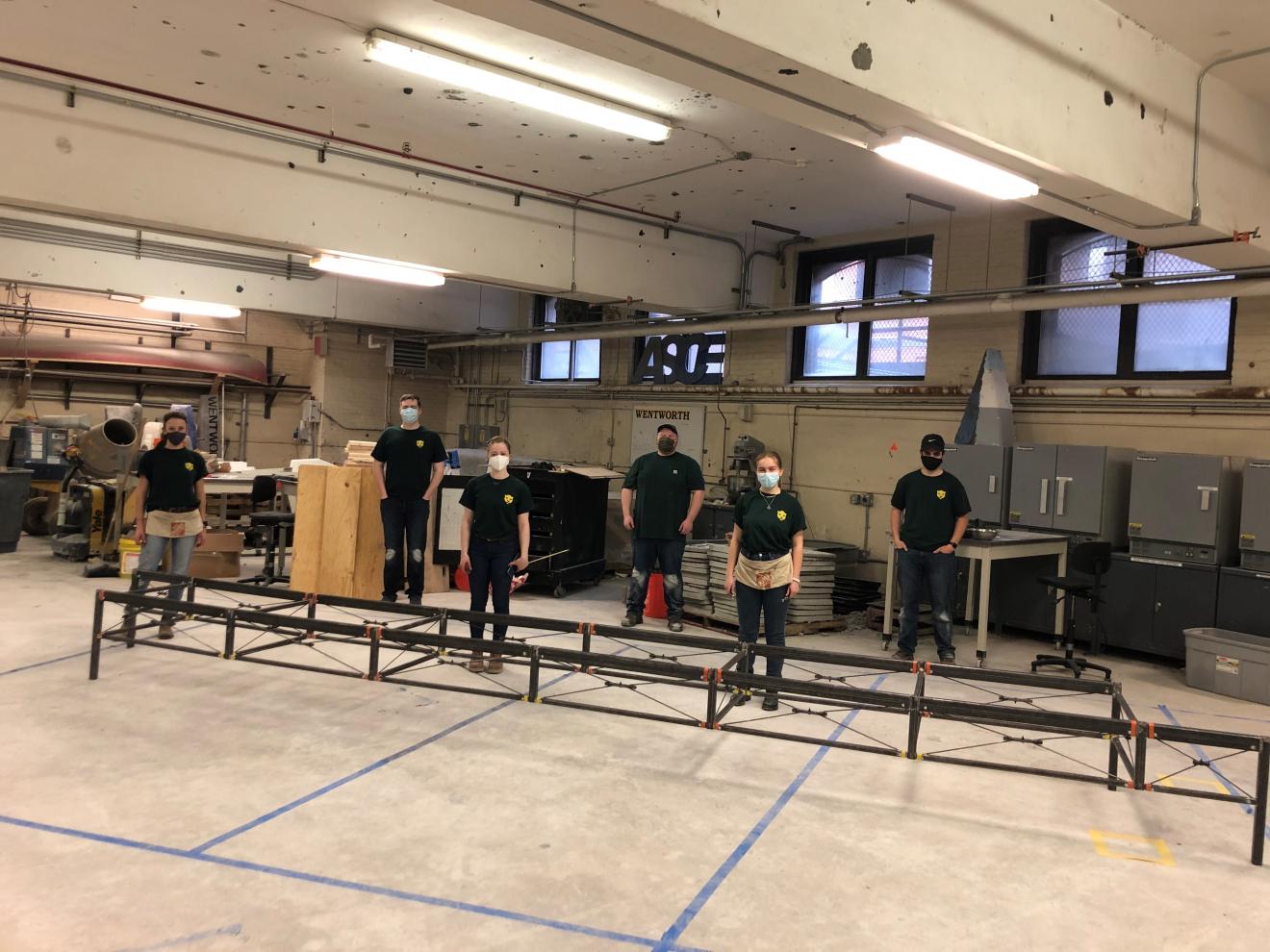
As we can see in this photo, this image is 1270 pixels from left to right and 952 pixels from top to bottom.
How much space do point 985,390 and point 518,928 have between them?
6931 millimetres

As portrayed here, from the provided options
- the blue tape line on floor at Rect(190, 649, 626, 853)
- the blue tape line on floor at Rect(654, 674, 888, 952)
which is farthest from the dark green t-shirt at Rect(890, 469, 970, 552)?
the blue tape line on floor at Rect(190, 649, 626, 853)

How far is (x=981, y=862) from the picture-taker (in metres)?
3.70

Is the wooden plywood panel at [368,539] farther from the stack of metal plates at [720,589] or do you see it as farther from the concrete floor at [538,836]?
the stack of metal plates at [720,589]

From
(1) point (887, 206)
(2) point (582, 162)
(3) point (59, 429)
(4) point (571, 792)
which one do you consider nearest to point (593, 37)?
(4) point (571, 792)

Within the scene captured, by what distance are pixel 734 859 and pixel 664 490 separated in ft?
14.2

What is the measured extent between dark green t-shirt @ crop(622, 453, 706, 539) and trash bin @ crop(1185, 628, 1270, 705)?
157 inches

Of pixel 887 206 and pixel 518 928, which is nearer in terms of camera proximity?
pixel 518 928

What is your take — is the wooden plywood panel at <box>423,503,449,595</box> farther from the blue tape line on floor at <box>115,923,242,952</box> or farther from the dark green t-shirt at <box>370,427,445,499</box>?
the blue tape line on floor at <box>115,923,242,952</box>

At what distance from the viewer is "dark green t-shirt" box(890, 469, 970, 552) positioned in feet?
23.0

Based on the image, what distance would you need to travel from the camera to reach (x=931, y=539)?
23.1 feet

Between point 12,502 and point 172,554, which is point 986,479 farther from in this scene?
point 12,502

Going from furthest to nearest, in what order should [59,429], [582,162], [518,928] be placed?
1. [59,429]
2. [582,162]
3. [518,928]

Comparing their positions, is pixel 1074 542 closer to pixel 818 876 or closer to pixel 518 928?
pixel 818 876

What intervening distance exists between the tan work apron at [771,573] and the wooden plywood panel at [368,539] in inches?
163
